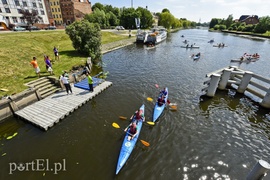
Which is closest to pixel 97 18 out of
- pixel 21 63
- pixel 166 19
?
A: pixel 166 19

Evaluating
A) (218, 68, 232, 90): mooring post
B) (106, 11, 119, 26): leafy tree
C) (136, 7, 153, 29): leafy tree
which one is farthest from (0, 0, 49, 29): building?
(218, 68, 232, 90): mooring post

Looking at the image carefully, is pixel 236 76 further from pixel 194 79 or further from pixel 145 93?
pixel 145 93

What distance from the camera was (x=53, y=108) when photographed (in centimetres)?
1239

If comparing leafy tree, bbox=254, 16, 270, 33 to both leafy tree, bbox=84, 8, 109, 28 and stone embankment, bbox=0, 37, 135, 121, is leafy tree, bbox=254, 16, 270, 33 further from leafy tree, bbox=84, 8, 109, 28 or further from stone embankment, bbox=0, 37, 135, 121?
stone embankment, bbox=0, 37, 135, 121

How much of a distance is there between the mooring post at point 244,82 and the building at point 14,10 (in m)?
64.9

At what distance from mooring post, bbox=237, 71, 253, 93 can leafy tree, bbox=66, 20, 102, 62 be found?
22.1m

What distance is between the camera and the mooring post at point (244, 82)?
591 inches

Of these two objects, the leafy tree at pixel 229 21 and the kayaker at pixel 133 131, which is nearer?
the kayaker at pixel 133 131

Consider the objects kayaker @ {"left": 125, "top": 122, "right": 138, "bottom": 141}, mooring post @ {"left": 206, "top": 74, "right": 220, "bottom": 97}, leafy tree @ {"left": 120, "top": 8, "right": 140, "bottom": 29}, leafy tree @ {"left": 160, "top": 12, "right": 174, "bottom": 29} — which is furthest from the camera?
leafy tree @ {"left": 160, "top": 12, "right": 174, "bottom": 29}

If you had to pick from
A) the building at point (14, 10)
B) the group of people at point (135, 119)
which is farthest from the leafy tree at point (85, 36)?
the building at point (14, 10)

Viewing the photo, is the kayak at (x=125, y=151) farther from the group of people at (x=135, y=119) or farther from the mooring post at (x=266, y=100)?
the mooring post at (x=266, y=100)

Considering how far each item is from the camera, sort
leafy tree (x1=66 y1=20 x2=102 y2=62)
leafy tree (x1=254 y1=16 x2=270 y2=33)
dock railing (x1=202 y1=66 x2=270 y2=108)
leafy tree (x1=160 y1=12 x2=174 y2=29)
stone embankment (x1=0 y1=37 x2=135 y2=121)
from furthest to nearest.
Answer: leafy tree (x1=160 y1=12 x2=174 y2=29)
leafy tree (x1=254 y1=16 x2=270 y2=33)
leafy tree (x1=66 y1=20 x2=102 y2=62)
dock railing (x1=202 y1=66 x2=270 y2=108)
stone embankment (x1=0 y1=37 x2=135 y2=121)

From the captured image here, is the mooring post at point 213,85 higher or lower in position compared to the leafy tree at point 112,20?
lower

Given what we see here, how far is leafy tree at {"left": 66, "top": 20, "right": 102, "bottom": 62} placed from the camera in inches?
946
